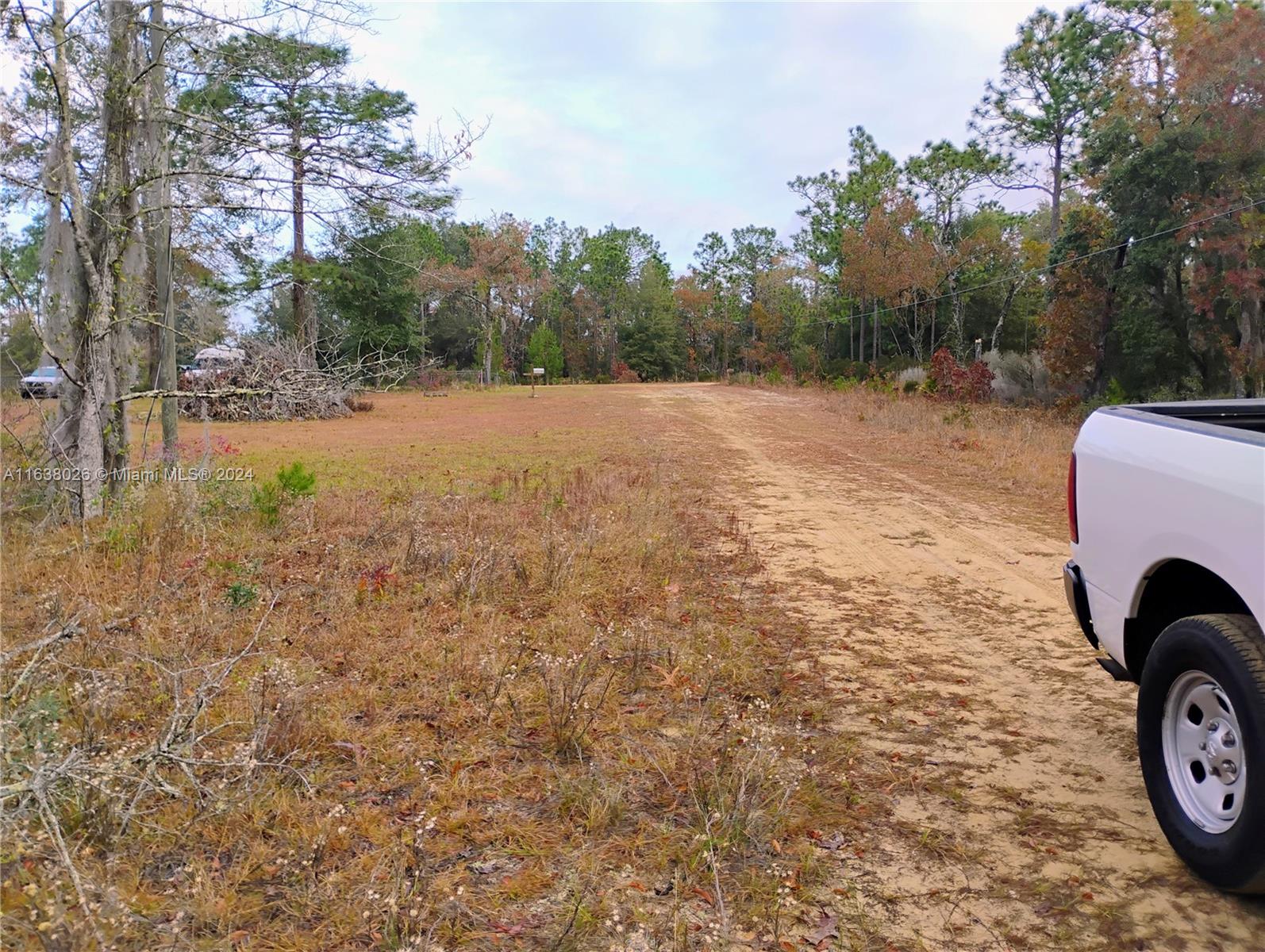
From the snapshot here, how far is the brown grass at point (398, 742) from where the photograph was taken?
2.50 metres

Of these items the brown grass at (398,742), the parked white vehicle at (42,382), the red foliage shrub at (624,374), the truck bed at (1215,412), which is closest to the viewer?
the brown grass at (398,742)

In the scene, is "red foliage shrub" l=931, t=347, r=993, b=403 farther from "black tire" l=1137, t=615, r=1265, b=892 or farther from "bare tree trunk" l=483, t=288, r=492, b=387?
"bare tree trunk" l=483, t=288, r=492, b=387

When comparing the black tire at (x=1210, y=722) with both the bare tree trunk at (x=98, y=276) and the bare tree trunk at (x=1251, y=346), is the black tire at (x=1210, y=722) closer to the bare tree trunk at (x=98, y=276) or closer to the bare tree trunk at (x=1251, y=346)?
the bare tree trunk at (x=98, y=276)

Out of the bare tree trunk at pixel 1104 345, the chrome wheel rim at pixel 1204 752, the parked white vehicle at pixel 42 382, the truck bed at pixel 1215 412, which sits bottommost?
the chrome wheel rim at pixel 1204 752

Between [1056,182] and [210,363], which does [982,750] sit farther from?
[1056,182]

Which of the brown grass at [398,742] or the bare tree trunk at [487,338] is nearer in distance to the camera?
the brown grass at [398,742]

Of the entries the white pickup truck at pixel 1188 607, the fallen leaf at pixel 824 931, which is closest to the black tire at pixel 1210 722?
the white pickup truck at pixel 1188 607

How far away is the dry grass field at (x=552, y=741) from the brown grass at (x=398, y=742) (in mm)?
17

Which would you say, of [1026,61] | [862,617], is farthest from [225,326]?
[1026,61]

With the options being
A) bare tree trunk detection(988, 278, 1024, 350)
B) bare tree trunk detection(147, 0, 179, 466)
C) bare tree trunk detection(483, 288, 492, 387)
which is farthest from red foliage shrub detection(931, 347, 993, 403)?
bare tree trunk detection(483, 288, 492, 387)

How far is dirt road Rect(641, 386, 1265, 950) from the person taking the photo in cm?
254

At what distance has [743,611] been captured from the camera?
5652 mm

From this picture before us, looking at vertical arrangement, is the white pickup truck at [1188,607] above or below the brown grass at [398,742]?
above

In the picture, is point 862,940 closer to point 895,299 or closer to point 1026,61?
point 1026,61
